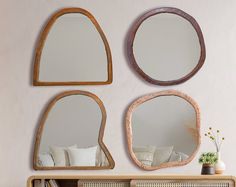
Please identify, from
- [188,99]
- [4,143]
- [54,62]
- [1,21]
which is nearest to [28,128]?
[4,143]

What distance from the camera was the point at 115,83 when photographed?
4375 millimetres

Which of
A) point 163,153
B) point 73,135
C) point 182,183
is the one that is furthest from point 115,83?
point 182,183

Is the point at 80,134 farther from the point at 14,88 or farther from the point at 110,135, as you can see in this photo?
the point at 14,88

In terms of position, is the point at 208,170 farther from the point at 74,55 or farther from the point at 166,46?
the point at 74,55

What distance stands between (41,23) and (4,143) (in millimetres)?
910

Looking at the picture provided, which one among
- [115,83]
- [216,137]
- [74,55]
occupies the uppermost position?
[74,55]

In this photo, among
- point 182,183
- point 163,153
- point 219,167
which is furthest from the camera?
point 163,153

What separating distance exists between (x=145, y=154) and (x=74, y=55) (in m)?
0.87

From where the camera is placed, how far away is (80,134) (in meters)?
4.32

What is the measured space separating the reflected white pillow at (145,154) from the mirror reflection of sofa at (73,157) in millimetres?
229

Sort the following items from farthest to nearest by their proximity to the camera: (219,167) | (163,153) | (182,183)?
(163,153) < (219,167) < (182,183)

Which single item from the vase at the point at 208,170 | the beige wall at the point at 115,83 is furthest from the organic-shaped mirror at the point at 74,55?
the vase at the point at 208,170

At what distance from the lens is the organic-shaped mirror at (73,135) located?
4.31 m

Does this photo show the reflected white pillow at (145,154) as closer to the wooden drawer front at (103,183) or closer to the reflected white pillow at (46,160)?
the wooden drawer front at (103,183)
